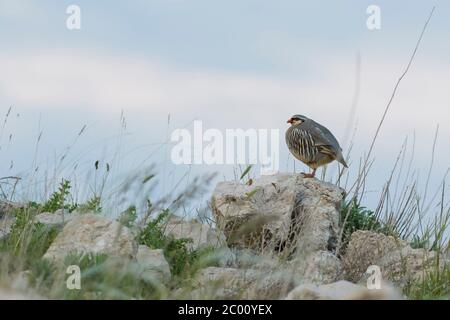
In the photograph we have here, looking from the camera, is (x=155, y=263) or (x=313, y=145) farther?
(x=313, y=145)

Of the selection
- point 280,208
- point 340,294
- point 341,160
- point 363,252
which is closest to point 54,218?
point 280,208

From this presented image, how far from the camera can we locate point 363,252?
879 centimetres

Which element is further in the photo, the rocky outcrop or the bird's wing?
the bird's wing

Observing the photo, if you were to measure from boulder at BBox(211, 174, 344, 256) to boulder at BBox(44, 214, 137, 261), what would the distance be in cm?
210

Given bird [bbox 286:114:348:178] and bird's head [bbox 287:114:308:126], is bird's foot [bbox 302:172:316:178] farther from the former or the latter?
bird's head [bbox 287:114:308:126]

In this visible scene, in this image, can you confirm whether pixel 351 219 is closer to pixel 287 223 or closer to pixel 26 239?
pixel 287 223

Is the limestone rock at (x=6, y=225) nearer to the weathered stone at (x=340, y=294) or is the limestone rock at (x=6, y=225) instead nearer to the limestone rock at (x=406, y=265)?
the limestone rock at (x=406, y=265)

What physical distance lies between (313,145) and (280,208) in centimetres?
139

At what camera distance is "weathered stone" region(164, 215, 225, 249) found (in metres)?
9.32

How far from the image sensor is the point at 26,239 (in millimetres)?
7906

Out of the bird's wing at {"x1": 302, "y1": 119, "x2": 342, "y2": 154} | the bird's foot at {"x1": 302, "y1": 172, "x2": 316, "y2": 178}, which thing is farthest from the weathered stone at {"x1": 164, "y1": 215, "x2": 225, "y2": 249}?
the bird's wing at {"x1": 302, "y1": 119, "x2": 342, "y2": 154}

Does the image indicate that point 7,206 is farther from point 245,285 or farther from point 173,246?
point 245,285
